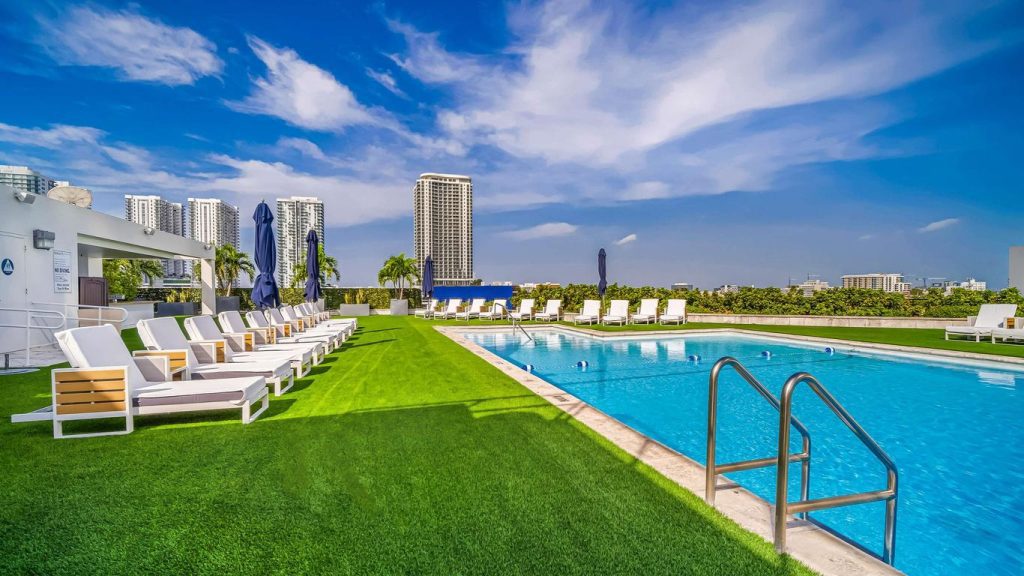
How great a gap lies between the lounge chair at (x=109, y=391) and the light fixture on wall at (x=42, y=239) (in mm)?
9983

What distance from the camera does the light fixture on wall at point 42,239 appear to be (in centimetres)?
1120

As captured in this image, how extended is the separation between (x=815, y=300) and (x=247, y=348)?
63.3ft

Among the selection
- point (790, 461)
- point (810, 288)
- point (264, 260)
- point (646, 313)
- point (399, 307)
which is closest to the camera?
point (790, 461)

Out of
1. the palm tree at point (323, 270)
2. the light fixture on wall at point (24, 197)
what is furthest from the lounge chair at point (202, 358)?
the palm tree at point (323, 270)

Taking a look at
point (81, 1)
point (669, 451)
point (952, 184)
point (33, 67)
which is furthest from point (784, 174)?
point (33, 67)

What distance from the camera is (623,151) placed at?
23375mm

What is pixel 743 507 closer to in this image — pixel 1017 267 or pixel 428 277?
pixel 428 277

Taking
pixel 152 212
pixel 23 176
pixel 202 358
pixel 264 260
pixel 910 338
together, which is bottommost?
pixel 910 338

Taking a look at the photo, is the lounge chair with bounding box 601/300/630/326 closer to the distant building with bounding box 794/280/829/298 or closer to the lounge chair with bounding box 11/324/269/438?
the distant building with bounding box 794/280/829/298

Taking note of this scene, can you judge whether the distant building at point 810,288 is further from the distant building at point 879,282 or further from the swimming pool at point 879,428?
the swimming pool at point 879,428

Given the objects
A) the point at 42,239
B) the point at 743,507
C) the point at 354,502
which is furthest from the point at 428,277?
the point at 743,507

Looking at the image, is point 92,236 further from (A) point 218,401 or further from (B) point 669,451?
(B) point 669,451

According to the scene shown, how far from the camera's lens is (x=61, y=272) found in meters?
12.4

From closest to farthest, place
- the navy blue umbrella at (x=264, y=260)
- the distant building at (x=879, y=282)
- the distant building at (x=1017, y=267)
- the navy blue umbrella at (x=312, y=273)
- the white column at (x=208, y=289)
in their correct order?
the navy blue umbrella at (x=264, y=260) < the navy blue umbrella at (x=312, y=273) < the distant building at (x=879, y=282) < the distant building at (x=1017, y=267) < the white column at (x=208, y=289)
